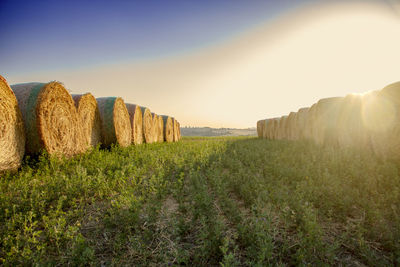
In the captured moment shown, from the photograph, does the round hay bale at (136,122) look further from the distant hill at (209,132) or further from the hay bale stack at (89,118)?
the distant hill at (209,132)

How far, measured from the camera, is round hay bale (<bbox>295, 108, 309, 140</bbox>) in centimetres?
1112

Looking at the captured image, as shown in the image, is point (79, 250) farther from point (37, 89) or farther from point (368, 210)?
point (37, 89)

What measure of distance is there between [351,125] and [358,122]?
0.34m

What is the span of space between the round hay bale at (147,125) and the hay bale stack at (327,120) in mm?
9141

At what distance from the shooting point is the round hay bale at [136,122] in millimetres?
10031

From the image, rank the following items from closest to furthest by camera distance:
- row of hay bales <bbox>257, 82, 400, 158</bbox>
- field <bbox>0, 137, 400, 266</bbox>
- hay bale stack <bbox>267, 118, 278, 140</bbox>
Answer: field <bbox>0, 137, 400, 266</bbox> < row of hay bales <bbox>257, 82, 400, 158</bbox> < hay bale stack <bbox>267, 118, 278, 140</bbox>

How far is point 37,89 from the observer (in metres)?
5.09

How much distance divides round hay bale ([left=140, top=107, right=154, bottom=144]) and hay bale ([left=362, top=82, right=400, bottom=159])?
10243 mm

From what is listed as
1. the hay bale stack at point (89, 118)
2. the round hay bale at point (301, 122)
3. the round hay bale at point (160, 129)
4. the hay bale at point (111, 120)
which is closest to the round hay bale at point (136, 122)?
the hay bale at point (111, 120)

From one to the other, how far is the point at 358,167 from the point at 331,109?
464cm

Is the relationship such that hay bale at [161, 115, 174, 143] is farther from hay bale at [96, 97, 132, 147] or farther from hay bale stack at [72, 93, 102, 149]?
hay bale stack at [72, 93, 102, 149]

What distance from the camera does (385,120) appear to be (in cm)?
533

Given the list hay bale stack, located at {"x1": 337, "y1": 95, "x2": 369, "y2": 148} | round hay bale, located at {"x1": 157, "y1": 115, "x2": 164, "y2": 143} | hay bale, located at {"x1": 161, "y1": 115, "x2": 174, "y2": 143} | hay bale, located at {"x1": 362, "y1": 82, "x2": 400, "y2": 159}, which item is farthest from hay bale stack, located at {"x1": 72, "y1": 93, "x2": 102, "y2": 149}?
hay bale, located at {"x1": 161, "y1": 115, "x2": 174, "y2": 143}

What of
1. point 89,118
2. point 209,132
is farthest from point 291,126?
point 209,132
